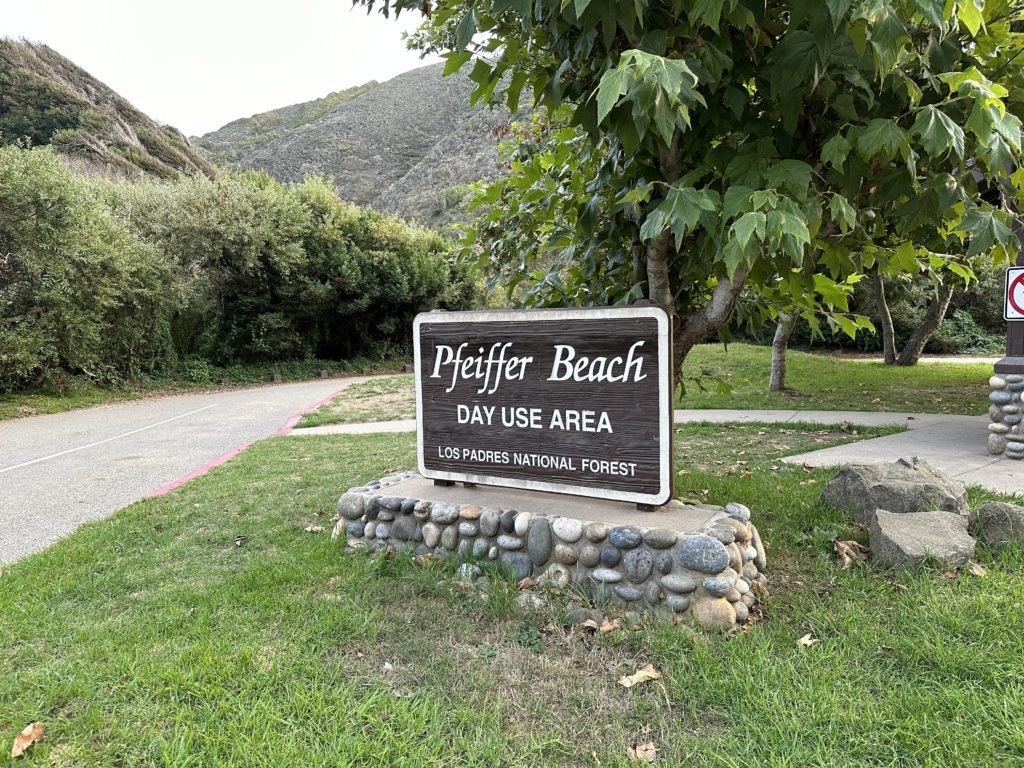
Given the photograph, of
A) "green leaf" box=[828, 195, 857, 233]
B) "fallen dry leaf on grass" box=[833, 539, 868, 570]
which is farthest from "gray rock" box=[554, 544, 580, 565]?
"green leaf" box=[828, 195, 857, 233]

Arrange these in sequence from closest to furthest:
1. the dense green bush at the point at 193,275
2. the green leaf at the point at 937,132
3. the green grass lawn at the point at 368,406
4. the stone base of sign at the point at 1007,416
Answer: the green leaf at the point at 937,132 → the stone base of sign at the point at 1007,416 → the green grass lawn at the point at 368,406 → the dense green bush at the point at 193,275

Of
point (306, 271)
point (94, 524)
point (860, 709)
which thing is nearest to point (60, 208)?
point (306, 271)

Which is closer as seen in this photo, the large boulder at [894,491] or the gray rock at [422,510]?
the gray rock at [422,510]

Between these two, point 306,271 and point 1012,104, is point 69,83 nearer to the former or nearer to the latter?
point 306,271

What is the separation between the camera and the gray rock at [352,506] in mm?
3967

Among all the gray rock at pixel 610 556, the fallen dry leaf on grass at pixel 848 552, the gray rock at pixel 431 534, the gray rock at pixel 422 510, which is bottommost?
the fallen dry leaf on grass at pixel 848 552

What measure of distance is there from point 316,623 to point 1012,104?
3.97 meters

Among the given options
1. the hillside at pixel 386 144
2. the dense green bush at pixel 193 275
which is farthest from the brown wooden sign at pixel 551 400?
the hillside at pixel 386 144

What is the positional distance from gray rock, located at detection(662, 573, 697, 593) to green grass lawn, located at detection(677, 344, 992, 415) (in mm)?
5190

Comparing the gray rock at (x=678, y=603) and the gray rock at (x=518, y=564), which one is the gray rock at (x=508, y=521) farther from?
the gray rock at (x=678, y=603)

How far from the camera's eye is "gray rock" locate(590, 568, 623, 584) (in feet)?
10.1

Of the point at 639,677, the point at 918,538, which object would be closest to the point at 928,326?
the point at 918,538

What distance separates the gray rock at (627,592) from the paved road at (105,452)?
168 inches

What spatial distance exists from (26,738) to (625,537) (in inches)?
100.0
